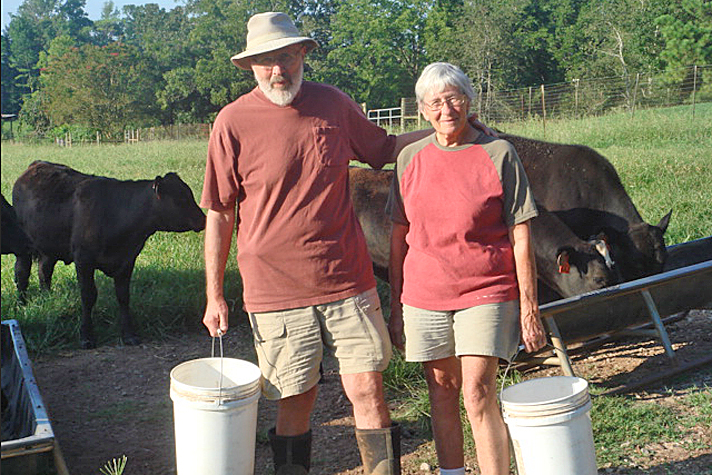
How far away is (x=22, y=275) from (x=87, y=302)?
1743 millimetres

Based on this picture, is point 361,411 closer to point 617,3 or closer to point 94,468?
point 94,468

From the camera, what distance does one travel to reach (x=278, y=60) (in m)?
3.62

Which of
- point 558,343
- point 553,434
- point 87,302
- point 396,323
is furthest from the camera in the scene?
point 87,302

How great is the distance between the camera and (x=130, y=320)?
7551 millimetres

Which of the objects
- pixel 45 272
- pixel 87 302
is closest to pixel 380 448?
pixel 87 302

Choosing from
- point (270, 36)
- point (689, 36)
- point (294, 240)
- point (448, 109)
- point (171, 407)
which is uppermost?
point (689, 36)

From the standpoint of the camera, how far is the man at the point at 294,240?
3607mm

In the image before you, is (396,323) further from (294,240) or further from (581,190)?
(581,190)

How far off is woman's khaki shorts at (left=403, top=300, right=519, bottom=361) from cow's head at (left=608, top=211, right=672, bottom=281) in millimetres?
3258

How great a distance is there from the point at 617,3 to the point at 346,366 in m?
43.3

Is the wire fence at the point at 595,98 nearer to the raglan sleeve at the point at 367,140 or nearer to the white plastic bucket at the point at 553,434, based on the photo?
the raglan sleeve at the point at 367,140

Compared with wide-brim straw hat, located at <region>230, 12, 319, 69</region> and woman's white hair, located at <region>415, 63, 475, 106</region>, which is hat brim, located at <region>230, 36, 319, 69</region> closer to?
wide-brim straw hat, located at <region>230, 12, 319, 69</region>

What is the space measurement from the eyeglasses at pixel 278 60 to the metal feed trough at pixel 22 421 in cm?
196

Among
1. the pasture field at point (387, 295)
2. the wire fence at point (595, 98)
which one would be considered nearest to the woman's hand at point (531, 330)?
the pasture field at point (387, 295)
